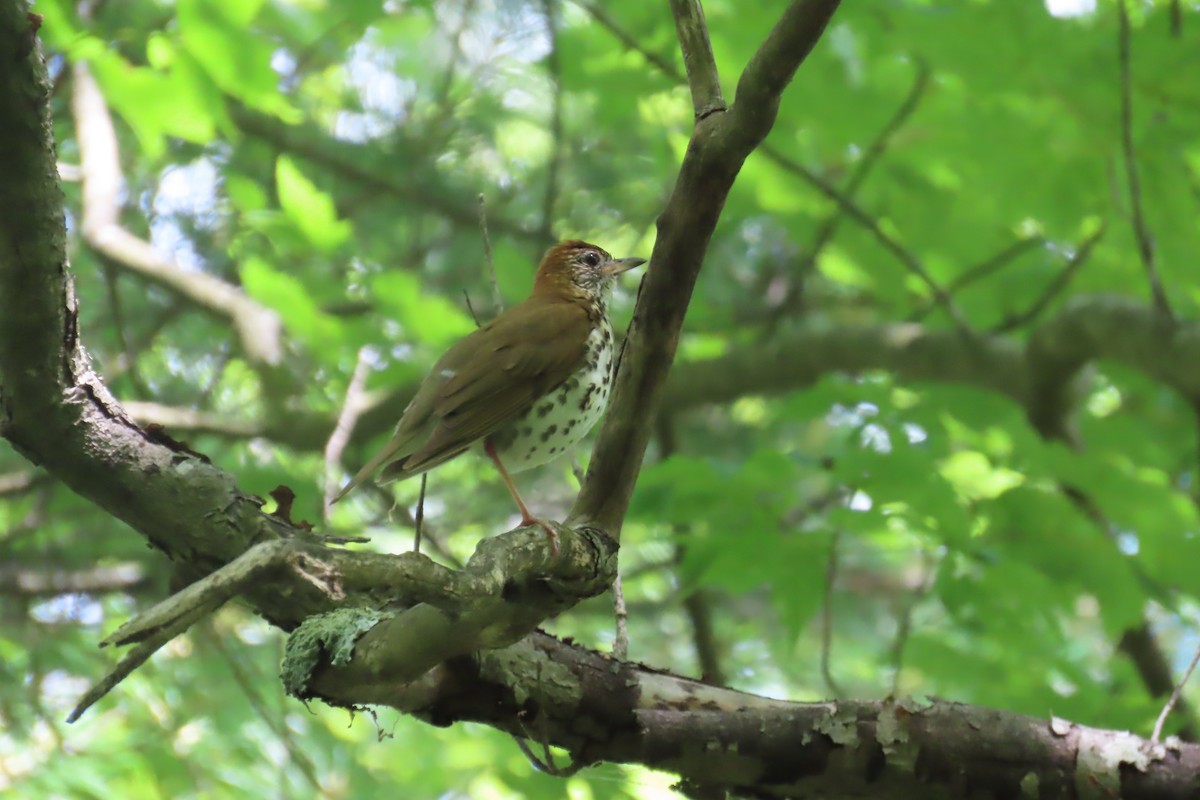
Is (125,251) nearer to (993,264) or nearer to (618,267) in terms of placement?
(618,267)

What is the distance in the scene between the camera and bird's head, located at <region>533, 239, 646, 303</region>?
4.46 meters

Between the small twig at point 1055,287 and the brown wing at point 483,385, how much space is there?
3.12 meters

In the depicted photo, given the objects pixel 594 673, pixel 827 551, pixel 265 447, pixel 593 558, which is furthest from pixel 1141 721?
pixel 265 447

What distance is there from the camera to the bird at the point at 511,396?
3.33 metres

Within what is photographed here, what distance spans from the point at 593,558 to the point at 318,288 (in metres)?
3.01

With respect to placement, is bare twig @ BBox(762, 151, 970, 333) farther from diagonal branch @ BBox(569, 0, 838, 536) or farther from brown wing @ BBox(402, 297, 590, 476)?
diagonal branch @ BBox(569, 0, 838, 536)

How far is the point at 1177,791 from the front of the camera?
2.98 metres

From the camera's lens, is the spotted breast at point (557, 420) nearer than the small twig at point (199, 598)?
No

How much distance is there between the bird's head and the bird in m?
0.67

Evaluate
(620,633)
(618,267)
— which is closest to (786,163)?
(618,267)

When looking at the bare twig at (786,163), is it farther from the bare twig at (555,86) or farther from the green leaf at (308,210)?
the green leaf at (308,210)

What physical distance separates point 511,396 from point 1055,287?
3526 millimetres

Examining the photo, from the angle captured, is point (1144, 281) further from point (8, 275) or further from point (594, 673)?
point (8, 275)

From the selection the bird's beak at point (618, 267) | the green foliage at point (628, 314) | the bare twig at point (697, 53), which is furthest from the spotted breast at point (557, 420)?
the bare twig at point (697, 53)
